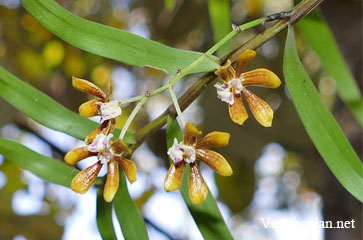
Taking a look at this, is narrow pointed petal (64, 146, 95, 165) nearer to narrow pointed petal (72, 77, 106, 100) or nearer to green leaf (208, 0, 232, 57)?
narrow pointed petal (72, 77, 106, 100)

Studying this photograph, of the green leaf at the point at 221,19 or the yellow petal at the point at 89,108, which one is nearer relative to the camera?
the yellow petal at the point at 89,108

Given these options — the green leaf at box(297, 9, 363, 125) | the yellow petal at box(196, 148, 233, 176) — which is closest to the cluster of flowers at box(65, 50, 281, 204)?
the yellow petal at box(196, 148, 233, 176)

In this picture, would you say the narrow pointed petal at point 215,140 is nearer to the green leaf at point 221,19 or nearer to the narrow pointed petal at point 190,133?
the narrow pointed petal at point 190,133

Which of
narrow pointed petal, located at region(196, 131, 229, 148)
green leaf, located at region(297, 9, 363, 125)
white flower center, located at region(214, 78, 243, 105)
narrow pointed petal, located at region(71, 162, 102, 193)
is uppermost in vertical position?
green leaf, located at region(297, 9, 363, 125)

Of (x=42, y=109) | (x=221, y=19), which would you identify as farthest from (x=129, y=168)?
(x=221, y=19)

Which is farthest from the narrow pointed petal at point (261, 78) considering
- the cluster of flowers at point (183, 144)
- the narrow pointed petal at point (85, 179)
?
the narrow pointed petal at point (85, 179)

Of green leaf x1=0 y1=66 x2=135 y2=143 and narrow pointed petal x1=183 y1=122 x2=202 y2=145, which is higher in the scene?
green leaf x1=0 y1=66 x2=135 y2=143
